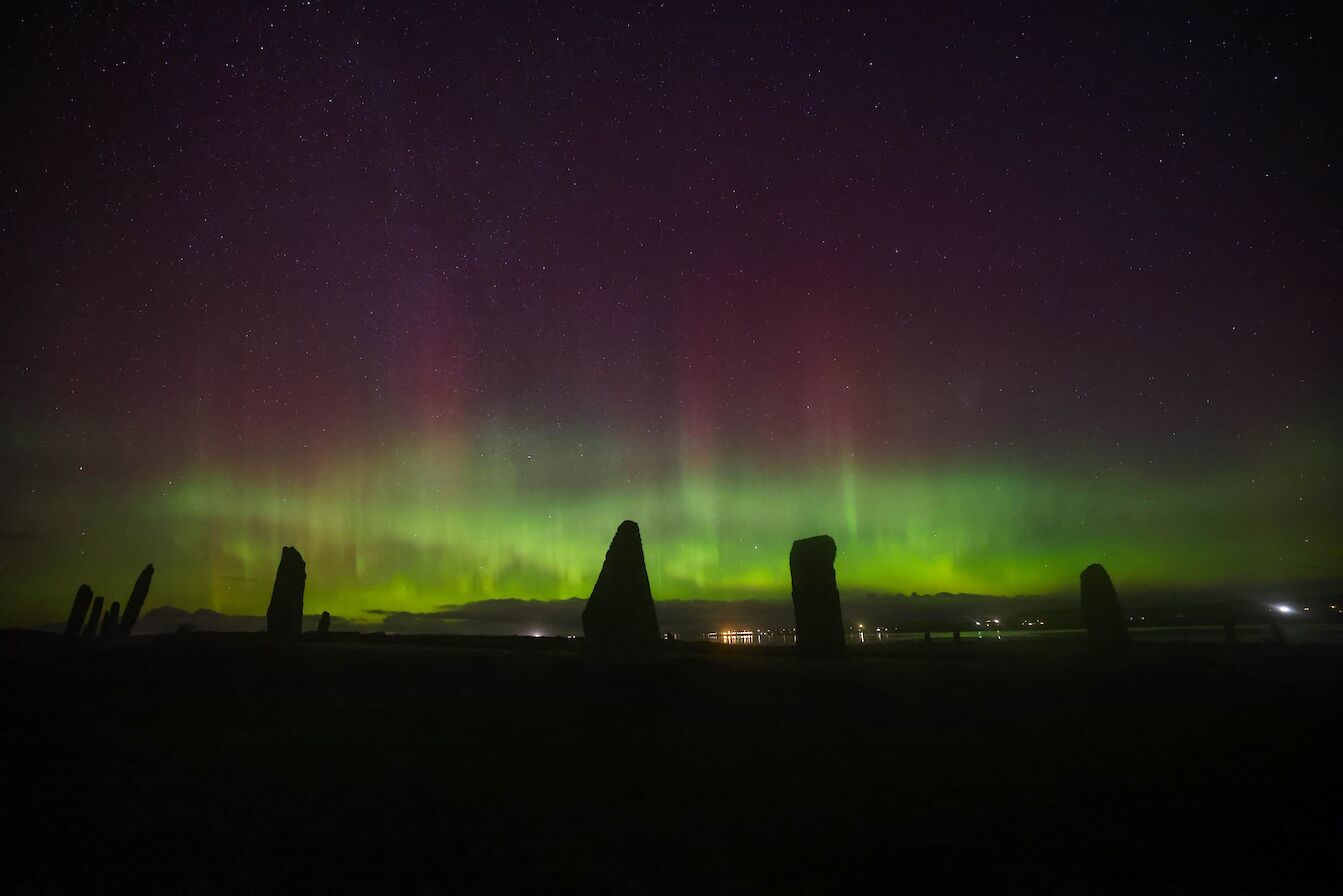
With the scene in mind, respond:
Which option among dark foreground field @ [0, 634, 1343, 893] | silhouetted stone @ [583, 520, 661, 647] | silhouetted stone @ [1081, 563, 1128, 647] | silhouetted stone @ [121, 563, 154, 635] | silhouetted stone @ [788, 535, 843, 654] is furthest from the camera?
silhouetted stone @ [121, 563, 154, 635]

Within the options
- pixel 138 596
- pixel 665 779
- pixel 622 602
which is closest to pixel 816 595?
pixel 622 602

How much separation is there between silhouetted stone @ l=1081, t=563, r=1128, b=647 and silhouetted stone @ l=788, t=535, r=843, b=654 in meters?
10.8

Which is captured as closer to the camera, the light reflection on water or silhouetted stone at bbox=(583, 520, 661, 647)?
silhouetted stone at bbox=(583, 520, 661, 647)

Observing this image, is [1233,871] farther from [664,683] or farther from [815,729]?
[664,683]

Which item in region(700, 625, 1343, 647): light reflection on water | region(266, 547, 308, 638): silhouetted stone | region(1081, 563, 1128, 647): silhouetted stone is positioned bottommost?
region(700, 625, 1343, 647): light reflection on water

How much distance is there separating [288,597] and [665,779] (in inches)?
971

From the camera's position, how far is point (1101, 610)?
23641mm

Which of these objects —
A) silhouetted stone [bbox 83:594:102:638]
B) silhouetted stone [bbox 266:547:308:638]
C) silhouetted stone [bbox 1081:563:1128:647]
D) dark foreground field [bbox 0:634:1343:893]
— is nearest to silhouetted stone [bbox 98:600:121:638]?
silhouetted stone [bbox 83:594:102:638]

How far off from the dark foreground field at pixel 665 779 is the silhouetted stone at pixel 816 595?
5.86 meters

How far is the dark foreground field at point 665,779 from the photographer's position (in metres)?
6.17

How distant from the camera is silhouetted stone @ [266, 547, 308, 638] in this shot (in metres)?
26.8

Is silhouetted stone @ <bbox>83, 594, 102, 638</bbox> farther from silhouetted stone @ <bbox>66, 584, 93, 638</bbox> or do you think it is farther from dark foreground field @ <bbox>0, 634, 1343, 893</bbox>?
dark foreground field @ <bbox>0, 634, 1343, 893</bbox>

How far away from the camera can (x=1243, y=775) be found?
A: 8.33m

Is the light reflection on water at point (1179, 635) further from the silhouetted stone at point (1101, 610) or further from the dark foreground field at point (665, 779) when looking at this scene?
the dark foreground field at point (665, 779)
